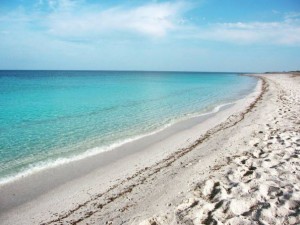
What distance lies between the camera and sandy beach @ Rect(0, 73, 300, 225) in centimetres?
503

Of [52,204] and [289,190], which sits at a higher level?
[289,190]

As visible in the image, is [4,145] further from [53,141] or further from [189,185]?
[189,185]

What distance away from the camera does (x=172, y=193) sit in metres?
6.02

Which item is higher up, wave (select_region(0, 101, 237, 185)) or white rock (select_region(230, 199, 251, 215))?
white rock (select_region(230, 199, 251, 215))

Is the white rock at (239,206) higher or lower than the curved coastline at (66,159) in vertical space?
higher

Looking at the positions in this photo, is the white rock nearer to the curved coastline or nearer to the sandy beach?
the sandy beach

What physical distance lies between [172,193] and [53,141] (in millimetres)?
6733

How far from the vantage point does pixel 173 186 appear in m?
6.43

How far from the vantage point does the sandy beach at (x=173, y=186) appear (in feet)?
16.5

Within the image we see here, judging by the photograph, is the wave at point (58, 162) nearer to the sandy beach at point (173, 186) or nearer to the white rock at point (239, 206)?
the sandy beach at point (173, 186)

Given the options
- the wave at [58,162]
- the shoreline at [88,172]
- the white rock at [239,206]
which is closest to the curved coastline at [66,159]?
the wave at [58,162]

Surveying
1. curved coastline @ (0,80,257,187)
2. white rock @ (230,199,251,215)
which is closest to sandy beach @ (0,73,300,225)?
white rock @ (230,199,251,215)

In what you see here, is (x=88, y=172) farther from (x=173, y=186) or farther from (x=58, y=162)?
(x=173, y=186)

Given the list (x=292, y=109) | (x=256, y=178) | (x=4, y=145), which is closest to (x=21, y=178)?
(x=4, y=145)
